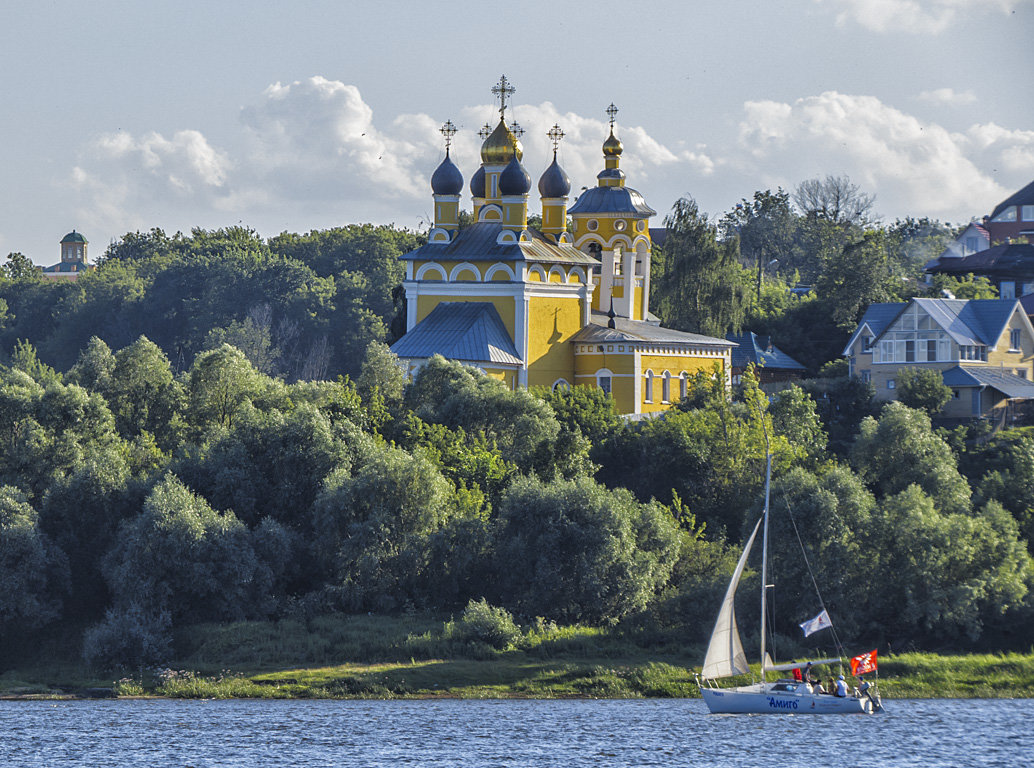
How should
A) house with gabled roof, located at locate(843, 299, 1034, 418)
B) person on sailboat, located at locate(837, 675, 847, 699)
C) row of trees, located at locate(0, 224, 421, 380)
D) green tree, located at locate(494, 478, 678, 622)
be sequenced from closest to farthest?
1. person on sailboat, located at locate(837, 675, 847, 699)
2. green tree, located at locate(494, 478, 678, 622)
3. house with gabled roof, located at locate(843, 299, 1034, 418)
4. row of trees, located at locate(0, 224, 421, 380)

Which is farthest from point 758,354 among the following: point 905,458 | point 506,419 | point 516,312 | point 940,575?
point 940,575

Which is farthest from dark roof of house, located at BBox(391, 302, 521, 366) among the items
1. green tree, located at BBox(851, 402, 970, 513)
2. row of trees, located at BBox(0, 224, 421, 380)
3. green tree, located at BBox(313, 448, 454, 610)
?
row of trees, located at BBox(0, 224, 421, 380)

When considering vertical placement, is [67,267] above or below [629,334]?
above

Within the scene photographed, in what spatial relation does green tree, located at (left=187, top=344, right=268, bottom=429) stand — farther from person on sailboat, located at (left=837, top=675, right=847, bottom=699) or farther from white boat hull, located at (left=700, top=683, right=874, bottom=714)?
person on sailboat, located at (left=837, top=675, right=847, bottom=699)

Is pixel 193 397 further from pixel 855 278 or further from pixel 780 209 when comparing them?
pixel 780 209

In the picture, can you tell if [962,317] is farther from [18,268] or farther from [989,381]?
[18,268]

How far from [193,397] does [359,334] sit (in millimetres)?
53422

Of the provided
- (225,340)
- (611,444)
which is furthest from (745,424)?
(225,340)

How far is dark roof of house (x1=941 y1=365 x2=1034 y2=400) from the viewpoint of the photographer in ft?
232

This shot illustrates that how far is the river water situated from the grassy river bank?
105cm

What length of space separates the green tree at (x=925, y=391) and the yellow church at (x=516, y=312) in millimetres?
A: 7371

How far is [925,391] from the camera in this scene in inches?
2751

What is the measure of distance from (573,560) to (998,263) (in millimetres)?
49881

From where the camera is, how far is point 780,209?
127 meters
